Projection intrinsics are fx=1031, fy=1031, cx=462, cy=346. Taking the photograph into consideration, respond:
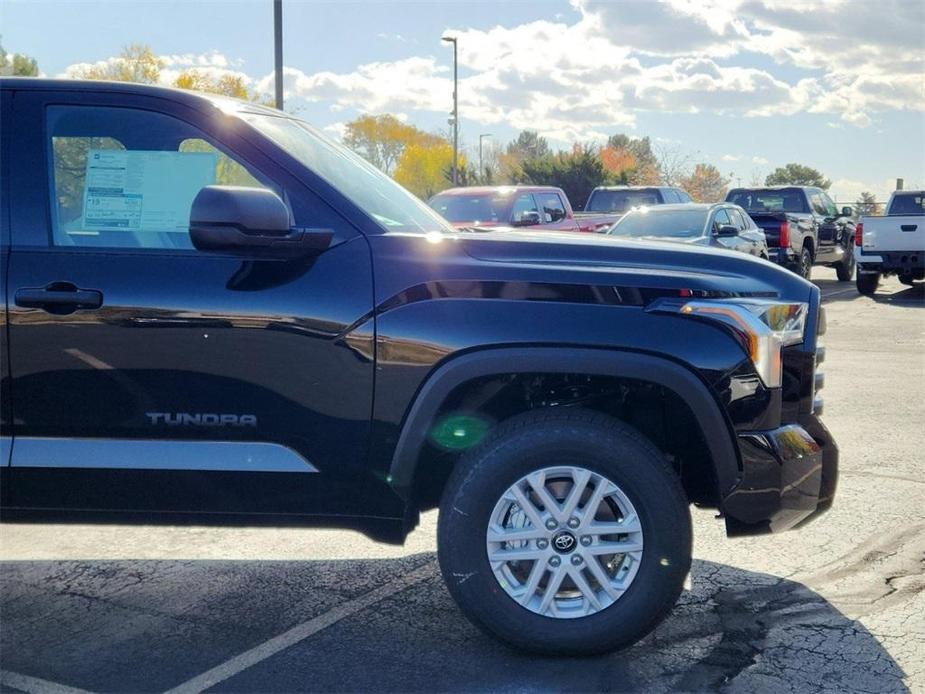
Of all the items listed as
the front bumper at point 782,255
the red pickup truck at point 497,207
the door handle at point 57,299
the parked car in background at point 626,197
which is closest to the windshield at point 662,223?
the red pickup truck at point 497,207

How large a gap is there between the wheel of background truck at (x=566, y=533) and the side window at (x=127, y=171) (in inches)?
52.6

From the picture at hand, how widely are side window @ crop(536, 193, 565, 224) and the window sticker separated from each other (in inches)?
456

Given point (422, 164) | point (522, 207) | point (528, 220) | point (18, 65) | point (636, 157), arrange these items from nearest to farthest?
point (528, 220)
point (522, 207)
point (18, 65)
point (636, 157)
point (422, 164)

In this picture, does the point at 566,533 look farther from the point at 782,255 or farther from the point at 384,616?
the point at 782,255

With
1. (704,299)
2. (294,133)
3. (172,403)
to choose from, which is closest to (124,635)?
(172,403)

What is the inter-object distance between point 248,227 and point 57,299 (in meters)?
0.72

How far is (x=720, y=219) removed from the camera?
14.6m

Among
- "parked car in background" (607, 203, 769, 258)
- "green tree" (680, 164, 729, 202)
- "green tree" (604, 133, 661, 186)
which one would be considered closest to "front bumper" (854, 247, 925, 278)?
"parked car in background" (607, 203, 769, 258)

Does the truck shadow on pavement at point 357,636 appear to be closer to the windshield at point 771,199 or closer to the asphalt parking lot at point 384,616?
the asphalt parking lot at point 384,616

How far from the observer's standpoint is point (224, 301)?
348 cm

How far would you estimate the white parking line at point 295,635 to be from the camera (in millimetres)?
3412

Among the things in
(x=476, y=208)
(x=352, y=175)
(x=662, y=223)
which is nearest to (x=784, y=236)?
(x=662, y=223)

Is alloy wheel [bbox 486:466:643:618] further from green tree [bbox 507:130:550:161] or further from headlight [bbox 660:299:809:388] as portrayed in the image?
green tree [bbox 507:130:550:161]

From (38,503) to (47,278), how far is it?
0.78 m
